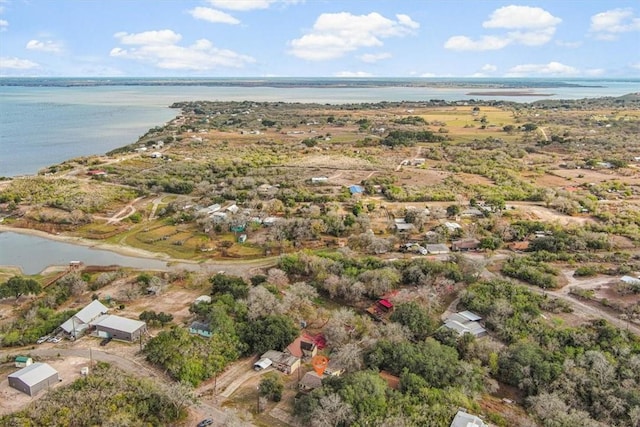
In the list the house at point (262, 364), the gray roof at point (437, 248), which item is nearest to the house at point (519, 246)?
the gray roof at point (437, 248)

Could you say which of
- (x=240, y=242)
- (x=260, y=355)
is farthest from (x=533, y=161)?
Answer: (x=260, y=355)

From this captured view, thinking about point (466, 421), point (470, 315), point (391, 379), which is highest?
point (470, 315)

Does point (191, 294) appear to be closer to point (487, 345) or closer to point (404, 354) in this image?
point (404, 354)

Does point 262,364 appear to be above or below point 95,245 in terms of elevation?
below

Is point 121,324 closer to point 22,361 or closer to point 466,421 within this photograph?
point 22,361

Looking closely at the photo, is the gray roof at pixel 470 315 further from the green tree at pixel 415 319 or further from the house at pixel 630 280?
the house at pixel 630 280

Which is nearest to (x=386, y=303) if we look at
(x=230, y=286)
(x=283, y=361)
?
(x=283, y=361)
